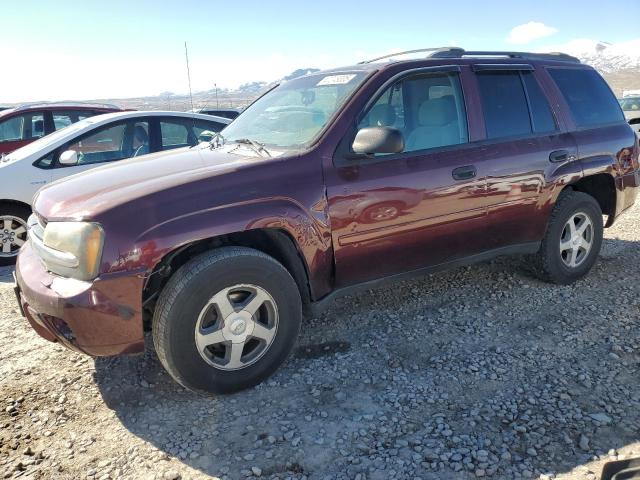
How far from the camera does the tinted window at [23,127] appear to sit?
7492 millimetres

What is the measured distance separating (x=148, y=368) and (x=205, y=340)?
0.71 metres

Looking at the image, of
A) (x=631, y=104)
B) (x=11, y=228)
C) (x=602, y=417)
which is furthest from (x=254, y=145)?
(x=631, y=104)

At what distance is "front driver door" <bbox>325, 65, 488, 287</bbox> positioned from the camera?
10.4 feet

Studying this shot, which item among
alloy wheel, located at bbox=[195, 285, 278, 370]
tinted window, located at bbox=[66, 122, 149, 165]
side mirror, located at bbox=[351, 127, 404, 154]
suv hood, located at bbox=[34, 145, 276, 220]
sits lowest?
alloy wheel, located at bbox=[195, 285, 278, 370]

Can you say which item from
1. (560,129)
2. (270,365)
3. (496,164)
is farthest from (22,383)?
(560,129)

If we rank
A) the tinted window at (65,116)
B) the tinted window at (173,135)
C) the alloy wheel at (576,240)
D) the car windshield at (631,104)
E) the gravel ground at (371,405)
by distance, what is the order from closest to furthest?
the gravel ground at (371,405) < the alloy wheel at (576,240) < the tinted window at (173,135) < the tinted window at (65,116) < the car windshield at (631,104)

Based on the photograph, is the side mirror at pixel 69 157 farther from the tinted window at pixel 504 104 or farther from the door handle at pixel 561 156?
the door handle at pixel 561 156

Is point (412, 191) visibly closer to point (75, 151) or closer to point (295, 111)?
point (295, 111)

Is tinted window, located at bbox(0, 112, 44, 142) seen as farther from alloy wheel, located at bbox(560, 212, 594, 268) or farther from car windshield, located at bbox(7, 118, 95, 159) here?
alloy wheel, located at bbox(560, 212, 594, 268)

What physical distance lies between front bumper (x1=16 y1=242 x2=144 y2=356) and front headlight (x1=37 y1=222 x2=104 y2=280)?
0.05 metres

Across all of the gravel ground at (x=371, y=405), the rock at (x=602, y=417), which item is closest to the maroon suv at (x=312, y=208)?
the gravel ground at (x=371, y=405)

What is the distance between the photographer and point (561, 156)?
4082mm

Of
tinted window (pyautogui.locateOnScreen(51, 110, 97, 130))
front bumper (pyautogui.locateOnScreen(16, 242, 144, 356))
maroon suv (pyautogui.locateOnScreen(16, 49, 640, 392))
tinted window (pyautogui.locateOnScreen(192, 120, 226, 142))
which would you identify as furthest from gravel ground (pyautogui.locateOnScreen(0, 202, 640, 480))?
tinted window (pyautogui.locateOnScreen(51, 110, 97, 130))

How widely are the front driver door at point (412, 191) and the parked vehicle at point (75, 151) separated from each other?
2551mm
